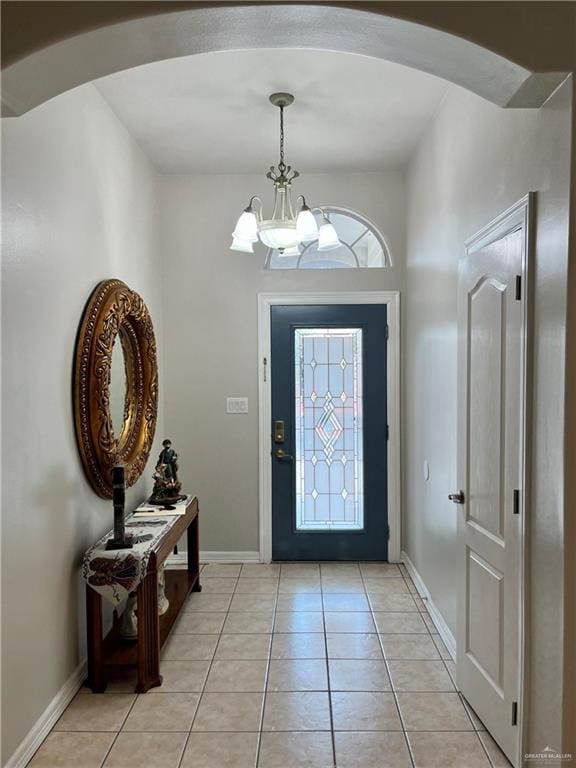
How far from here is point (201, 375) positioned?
447 centimetres

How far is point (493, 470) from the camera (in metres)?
2.28

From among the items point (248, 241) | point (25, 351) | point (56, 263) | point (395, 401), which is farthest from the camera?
point (395, 401)

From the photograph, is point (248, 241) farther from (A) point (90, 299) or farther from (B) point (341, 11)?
(B) point (341, 11)

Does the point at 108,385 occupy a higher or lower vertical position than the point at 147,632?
higher

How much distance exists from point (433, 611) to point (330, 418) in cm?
156

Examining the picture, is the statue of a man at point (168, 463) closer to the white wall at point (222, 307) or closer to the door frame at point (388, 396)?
the white wall at point (222, 307)

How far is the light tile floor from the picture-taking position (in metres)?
2.20

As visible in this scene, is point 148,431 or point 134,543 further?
point 148,431

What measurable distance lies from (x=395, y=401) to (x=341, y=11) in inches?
120

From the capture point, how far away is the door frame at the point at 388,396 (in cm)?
439

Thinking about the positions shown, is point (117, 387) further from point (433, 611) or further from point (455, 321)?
point (433, 611)

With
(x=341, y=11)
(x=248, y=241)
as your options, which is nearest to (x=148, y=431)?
(x=248, y=241)

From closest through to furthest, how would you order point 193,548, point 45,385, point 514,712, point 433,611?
point 514,712 < point 45,385 < point 433,611 < point 193,548

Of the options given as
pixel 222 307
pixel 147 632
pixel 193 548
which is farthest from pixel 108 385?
pixel 222 307
